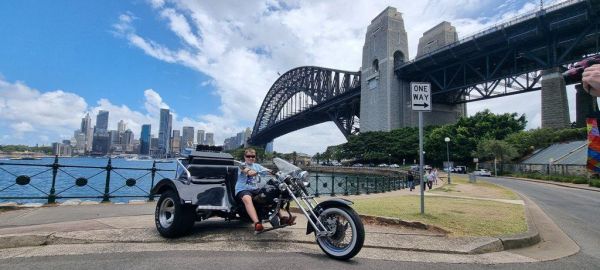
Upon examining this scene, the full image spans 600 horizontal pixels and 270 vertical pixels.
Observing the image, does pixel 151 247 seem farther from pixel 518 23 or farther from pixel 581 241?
pixel 518 23

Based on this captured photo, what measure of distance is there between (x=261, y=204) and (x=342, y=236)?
1.29m

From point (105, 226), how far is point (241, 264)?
3.10 metres

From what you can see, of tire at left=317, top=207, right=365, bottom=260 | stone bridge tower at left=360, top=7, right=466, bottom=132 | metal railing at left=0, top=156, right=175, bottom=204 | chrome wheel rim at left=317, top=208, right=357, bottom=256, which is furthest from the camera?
stone bridge tower at left=360, top=7, right=466, bottom=132

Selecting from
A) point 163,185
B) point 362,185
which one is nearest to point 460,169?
point 362,185

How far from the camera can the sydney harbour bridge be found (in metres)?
48.3

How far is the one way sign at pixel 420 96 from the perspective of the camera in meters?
8.06

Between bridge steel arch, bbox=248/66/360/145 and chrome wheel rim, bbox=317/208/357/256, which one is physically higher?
bridge steel arch, bbox=248/66/360/145

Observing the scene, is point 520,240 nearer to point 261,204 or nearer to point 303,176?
point 303,176

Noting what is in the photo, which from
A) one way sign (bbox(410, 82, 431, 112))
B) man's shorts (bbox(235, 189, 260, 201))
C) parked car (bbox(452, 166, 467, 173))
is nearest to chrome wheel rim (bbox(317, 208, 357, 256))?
man's shorts (bbox(235, 189, 260, 201))

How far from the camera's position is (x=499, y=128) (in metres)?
57.0

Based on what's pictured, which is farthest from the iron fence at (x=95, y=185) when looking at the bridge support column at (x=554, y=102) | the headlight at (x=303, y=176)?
the bridge support column at (x=554, y=102)

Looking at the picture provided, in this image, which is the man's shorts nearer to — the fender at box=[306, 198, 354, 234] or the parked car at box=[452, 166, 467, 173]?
the fender at box=[306, 198, 354, 234]

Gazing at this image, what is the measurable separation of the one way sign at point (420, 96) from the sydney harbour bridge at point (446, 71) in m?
30.2

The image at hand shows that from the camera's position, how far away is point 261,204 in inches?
192
